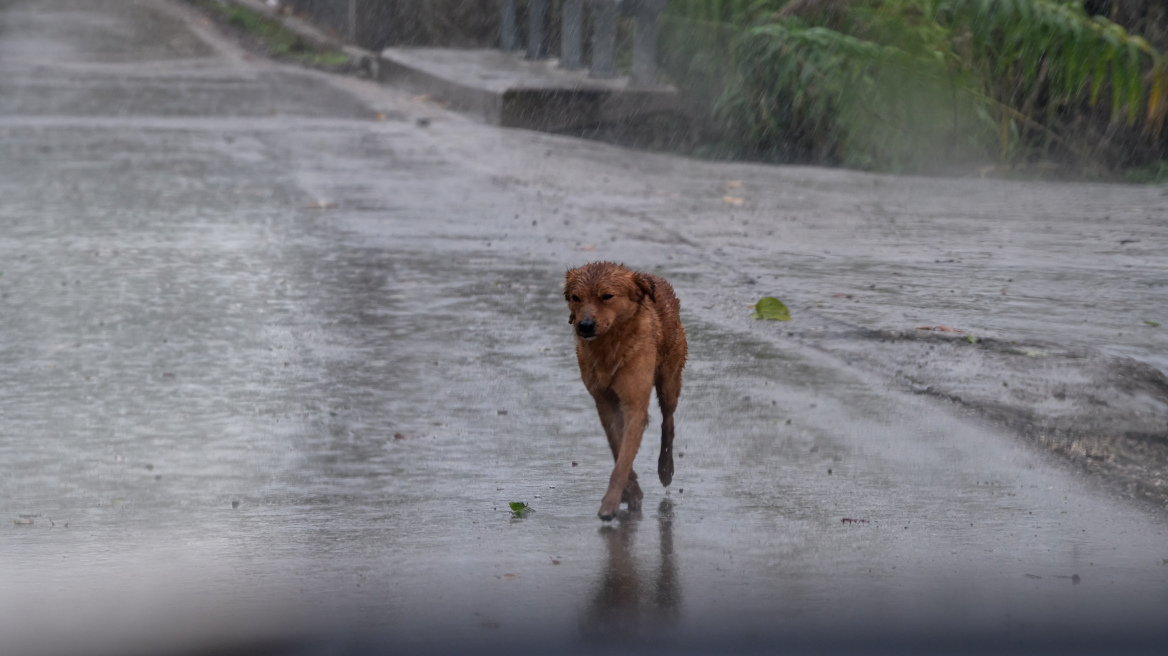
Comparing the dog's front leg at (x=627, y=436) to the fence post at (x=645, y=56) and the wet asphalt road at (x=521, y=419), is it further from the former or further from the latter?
the fence post at (x=645, y=56)

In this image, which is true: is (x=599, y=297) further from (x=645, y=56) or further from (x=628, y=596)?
(x=645, y=56)

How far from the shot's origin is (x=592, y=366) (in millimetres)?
4410

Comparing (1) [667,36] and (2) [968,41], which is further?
(1) [667,36]

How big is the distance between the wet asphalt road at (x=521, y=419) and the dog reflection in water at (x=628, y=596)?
11mm

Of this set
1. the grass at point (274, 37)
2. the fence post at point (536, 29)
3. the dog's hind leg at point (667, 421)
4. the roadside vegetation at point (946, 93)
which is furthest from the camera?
the grass at point (274, 37)

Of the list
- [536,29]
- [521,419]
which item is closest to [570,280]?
[521,419]

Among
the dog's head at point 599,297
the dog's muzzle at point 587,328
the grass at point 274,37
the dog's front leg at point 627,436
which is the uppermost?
the dog's head at point 599,297

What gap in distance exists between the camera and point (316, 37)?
2161 cm

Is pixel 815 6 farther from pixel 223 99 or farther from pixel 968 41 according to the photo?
pixel 223 99

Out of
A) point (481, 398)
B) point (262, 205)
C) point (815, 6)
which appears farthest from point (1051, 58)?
point (481, 398)

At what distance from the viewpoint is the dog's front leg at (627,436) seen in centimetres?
438

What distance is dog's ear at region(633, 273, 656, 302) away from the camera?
4.36m

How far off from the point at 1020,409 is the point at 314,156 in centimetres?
790

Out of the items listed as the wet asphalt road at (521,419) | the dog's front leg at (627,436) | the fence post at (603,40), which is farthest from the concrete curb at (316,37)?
the dog's front leg at (627,436)
